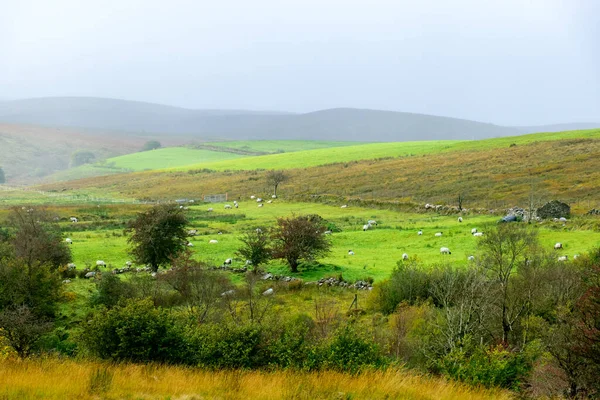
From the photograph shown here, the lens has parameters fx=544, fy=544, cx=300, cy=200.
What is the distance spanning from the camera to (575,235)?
3819cm

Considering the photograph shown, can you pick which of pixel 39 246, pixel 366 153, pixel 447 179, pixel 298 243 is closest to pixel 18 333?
pixel 39 246

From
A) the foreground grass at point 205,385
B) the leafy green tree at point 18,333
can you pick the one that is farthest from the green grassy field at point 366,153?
the foreground grass at point 205,385

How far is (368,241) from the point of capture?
45656mm

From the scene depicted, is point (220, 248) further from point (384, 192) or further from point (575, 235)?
point (384, 192)

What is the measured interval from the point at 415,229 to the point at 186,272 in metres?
24.9

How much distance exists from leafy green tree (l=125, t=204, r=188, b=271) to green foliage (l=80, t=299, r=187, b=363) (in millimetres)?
18685

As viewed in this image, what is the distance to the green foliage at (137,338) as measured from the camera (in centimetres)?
1599

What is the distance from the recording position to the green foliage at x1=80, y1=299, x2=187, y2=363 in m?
16.0

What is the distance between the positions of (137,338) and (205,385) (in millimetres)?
4270

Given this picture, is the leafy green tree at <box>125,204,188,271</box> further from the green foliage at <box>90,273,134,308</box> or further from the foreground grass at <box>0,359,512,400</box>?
the foreground grass at <box>0,359,512,400</box>

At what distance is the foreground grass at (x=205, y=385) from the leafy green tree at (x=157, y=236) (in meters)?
21.8

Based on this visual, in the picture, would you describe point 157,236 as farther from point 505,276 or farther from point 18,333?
point 505,276

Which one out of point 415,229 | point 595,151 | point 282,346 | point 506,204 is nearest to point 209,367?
point 282,346

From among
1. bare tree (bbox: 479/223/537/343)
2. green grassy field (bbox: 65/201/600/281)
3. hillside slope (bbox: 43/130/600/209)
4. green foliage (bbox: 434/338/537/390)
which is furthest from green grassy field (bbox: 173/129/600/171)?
green foliage (bbox: 434/338/537/390)
